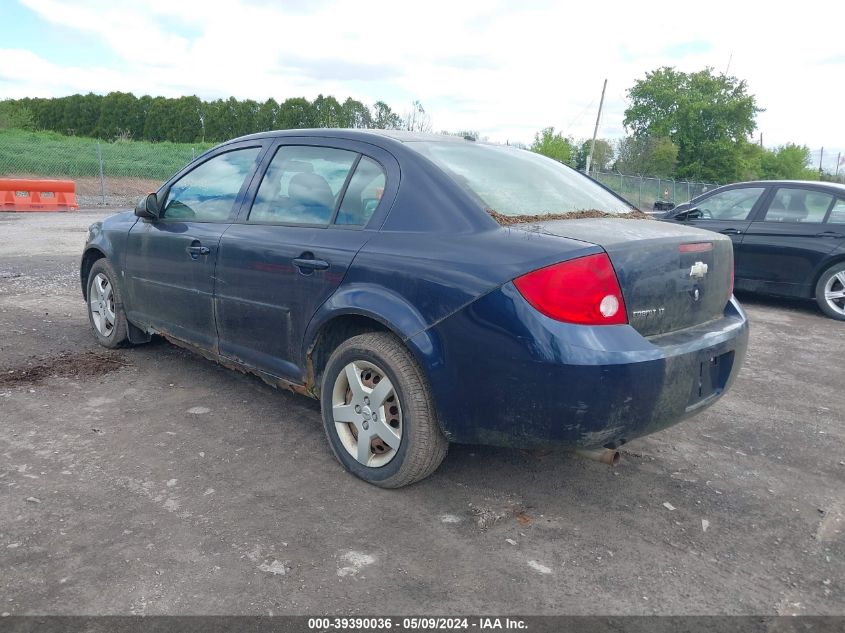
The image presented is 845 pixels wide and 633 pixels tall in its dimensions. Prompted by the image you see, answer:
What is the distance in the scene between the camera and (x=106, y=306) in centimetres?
530

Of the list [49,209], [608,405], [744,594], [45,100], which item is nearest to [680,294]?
A: [608,405]

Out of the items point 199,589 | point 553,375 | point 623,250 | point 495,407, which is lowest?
point 199,589

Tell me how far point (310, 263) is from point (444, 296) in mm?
859

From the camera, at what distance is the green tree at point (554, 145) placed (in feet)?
197

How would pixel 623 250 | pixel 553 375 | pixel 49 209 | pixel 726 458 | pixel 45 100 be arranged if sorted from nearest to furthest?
1. pixel 553 375
2. pixel 623 250
3. pixel 726 458
4. pixel 49 209
5. pixel 45 100

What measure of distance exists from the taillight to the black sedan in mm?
6268

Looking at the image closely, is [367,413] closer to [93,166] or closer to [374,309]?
[374,309]

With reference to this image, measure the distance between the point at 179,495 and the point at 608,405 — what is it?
1930 millimetres

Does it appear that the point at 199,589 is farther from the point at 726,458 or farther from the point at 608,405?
the point at 726,458

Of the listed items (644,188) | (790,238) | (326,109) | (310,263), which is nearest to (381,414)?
(310,263)

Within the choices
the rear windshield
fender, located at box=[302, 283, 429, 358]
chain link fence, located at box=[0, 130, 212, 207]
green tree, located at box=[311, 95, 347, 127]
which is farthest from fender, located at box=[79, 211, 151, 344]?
green tree, located at box=[311, 95, 347, 127]

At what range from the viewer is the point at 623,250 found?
9.18 ft

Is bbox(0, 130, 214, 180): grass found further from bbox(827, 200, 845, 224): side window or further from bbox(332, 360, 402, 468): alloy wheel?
bbox(332, 360, 402, 468): alloy wheel

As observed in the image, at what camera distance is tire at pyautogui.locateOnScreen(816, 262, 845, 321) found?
7.67 m
